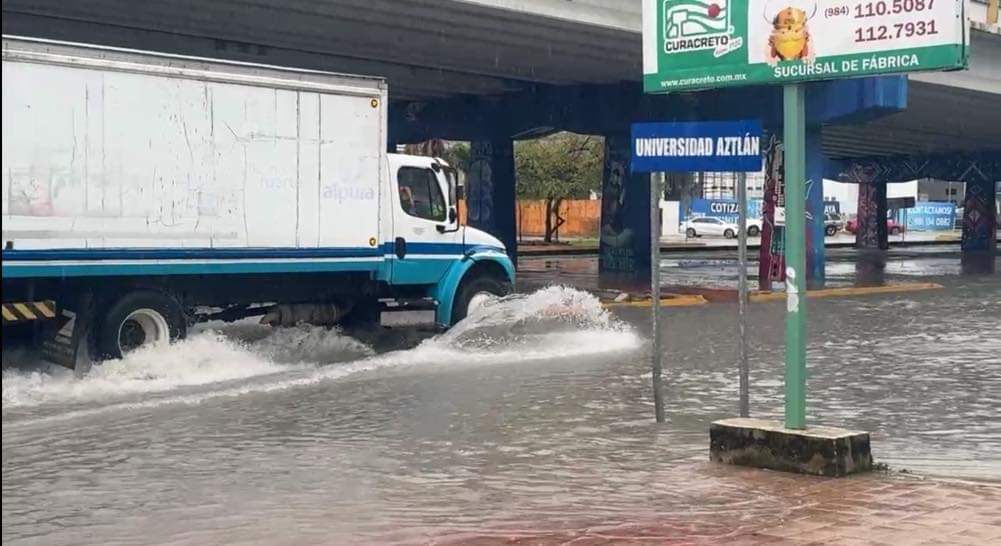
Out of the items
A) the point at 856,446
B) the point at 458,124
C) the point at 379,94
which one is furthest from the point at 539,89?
the point at 856,446

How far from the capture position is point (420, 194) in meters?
16.1

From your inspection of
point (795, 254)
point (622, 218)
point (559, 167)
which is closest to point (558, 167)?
point (559, 167)

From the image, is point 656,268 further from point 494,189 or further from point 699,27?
point 494,189

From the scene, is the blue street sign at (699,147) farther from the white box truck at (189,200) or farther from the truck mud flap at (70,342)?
the truck mud flap at (70,342)

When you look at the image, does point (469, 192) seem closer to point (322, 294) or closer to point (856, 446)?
point (322, 294)

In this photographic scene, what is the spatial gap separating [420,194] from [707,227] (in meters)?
58.7

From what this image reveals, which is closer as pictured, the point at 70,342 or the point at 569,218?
the point at 70,342

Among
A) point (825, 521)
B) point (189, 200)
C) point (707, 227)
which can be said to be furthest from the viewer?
point (707, 227)

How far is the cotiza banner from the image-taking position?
7555mm

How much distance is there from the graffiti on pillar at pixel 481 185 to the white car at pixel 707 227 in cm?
3819

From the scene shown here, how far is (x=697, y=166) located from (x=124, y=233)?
21.3 feet

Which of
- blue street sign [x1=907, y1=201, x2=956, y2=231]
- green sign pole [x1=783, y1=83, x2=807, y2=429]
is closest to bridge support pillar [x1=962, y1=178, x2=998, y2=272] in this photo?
blue street sign [x1=907, y1=201, x2=956, y2=231]

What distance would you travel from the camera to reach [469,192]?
36.1 metres

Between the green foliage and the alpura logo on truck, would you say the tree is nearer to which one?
the green foliage
